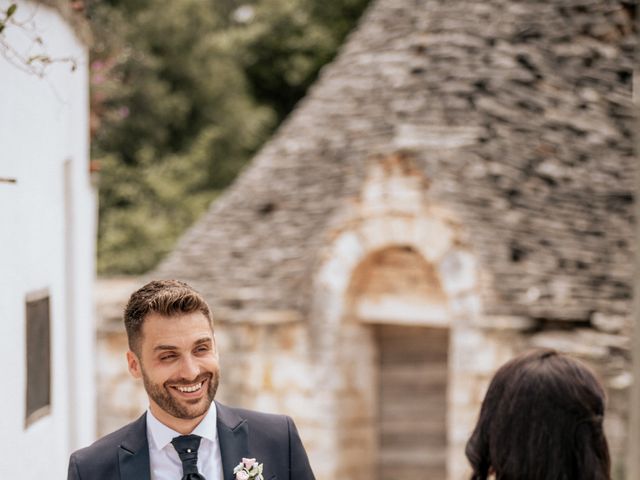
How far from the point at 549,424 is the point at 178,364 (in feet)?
2.82

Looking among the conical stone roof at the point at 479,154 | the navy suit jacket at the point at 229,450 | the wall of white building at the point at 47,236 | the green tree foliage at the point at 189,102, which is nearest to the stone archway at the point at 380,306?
the conical stone roof at the point at 479,154

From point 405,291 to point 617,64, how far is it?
3.15 m

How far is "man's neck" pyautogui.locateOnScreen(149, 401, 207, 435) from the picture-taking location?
2.47 meters

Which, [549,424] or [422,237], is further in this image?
[422,237]

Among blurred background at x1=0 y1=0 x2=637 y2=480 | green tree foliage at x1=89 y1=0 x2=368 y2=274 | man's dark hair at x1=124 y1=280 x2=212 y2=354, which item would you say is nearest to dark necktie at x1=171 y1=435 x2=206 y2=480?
man's dark hair at x1=124 y1=280 x2=212 y2=354

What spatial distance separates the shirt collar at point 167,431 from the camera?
2482 millimetres

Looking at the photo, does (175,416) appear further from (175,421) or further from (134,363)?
(134,363)

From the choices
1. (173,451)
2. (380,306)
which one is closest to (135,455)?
(173,451)

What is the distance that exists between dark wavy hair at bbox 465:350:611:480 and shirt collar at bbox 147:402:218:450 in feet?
2.19

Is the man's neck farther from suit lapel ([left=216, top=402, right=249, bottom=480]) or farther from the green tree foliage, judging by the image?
the green tree foliage

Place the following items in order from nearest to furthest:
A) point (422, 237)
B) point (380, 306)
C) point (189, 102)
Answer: point (422, 237)
point (380, 306)
point (189, 102)

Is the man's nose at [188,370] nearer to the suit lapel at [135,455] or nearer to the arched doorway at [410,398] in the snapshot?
the suit lapel at [135,455]

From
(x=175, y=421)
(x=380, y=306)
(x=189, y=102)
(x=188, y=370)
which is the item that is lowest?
(x=380, y=306)

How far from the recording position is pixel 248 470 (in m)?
2.48
